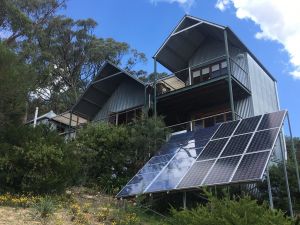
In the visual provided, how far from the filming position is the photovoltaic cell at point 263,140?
41.2ft

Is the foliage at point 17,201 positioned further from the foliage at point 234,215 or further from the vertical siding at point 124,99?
the vertical siding at point 124,99

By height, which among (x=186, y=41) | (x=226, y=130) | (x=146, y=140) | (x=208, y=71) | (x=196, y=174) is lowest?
(x=196, y=174)

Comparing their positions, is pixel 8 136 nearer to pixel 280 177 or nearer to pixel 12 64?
pixel 12 64

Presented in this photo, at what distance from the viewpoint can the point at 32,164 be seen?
44.5ft

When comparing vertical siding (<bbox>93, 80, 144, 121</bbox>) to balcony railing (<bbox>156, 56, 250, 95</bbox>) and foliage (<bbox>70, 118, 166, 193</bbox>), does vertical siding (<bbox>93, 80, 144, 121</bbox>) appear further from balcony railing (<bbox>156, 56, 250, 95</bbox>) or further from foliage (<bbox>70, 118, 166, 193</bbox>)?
foliage (<bbox>70, 118, 166, 193</bbox>)

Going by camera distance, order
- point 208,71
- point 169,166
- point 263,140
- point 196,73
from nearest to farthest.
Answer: point 263,140 → point 169,166 → point 208,71 → point 196,73

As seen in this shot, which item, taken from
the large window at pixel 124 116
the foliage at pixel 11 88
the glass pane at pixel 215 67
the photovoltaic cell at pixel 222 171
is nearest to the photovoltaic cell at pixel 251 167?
the photovoltaic cell at pixel 222 171

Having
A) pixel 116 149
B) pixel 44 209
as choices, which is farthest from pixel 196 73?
pixel 44 209

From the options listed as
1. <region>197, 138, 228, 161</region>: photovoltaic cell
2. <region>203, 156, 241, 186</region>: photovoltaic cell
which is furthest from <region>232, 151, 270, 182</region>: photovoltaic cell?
<region>197, 138, 228, 161</region>: photovoltaic cell

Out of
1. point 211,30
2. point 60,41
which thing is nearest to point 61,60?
point 60,41

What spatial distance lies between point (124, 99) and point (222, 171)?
1492cm

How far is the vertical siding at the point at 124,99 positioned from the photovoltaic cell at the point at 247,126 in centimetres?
1033

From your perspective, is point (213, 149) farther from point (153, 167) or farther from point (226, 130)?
point (153, 167)

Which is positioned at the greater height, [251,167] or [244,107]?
[244,107]
